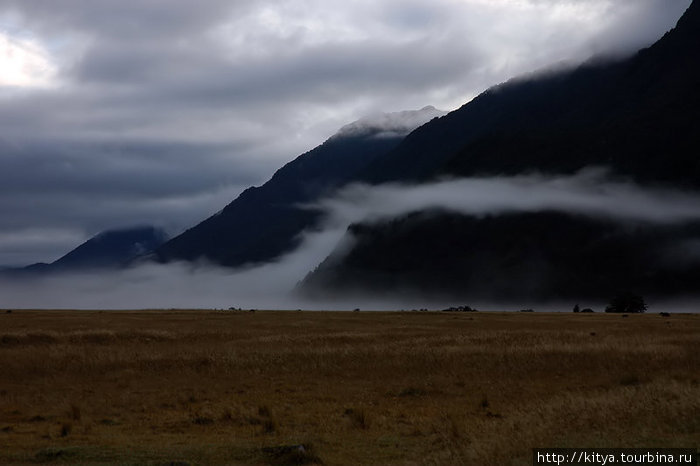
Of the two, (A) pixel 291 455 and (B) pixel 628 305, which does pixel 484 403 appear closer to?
(A) pixel 291 455

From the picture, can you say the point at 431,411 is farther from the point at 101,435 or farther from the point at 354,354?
the point at 354,354

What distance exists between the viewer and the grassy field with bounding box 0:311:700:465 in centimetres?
1742

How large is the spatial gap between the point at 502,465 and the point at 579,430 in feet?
13.4

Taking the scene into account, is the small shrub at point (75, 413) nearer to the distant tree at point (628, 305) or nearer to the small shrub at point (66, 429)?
the small shrub at point (66, 429)

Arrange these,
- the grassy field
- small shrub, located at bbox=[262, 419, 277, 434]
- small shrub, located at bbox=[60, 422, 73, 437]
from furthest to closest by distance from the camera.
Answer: small shrub, located at bbox=[262, 419, 277, 434]
small shrub, located at bbox=[60, 422, 73, 437]
the grassy field

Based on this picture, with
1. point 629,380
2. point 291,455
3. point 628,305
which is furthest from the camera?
point 628,305

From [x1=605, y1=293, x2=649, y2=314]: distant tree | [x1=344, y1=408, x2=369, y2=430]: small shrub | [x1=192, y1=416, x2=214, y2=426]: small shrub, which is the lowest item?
[x1=192, y1=416, x2=214, y2=426]: small shrub

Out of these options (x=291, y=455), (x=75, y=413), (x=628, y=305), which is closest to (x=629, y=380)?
(x=291, y=455)

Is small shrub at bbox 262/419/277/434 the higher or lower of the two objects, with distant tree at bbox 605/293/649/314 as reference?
lower

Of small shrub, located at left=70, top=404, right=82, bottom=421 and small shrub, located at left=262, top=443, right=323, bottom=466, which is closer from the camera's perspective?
small shrub, located at left=262, top=443, right=323, bottom=466

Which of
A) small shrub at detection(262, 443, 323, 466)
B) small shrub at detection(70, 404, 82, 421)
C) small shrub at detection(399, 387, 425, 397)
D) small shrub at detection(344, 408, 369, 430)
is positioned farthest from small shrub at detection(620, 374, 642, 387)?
small shrub at detection(70, 404, 82, 421)

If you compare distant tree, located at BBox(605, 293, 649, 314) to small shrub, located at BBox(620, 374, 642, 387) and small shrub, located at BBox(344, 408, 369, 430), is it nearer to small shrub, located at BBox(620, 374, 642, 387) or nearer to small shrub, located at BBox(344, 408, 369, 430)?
small shrub, located at BBox(620, 374, 642, 387)

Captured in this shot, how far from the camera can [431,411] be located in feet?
81.1

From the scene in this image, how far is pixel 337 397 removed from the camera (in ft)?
93.6
